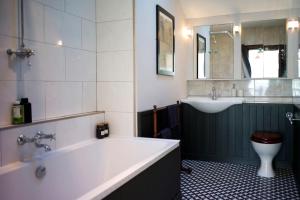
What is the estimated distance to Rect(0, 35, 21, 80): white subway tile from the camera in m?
1.78

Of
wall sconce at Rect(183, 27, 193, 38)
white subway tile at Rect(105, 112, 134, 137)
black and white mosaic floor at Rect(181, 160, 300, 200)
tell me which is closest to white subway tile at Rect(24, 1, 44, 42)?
white subway tile at Rect(105, 112, 134, 137)

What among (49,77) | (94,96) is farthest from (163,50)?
(49,77)

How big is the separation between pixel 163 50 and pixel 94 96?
0.99m

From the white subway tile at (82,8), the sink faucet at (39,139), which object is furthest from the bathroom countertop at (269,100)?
the sink faucet at (39,139)

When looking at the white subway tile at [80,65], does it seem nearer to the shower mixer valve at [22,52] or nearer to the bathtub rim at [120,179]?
the shower mixer valve at [22,52]

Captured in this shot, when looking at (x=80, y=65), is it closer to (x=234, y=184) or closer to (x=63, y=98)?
(x=63, y=98)

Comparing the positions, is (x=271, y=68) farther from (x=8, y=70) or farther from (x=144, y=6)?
(x=8, y=70)

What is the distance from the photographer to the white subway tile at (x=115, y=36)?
2.62 m

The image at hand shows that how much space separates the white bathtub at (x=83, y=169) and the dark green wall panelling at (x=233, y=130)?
58.5 inches

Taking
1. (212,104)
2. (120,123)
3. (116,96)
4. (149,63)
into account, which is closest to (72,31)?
(116,96)

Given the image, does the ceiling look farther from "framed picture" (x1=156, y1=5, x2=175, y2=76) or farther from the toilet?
the toilet

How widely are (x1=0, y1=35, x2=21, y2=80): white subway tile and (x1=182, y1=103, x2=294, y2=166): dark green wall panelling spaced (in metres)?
2.45

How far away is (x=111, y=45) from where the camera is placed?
2.70 metres

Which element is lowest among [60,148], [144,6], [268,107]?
[60,148]
